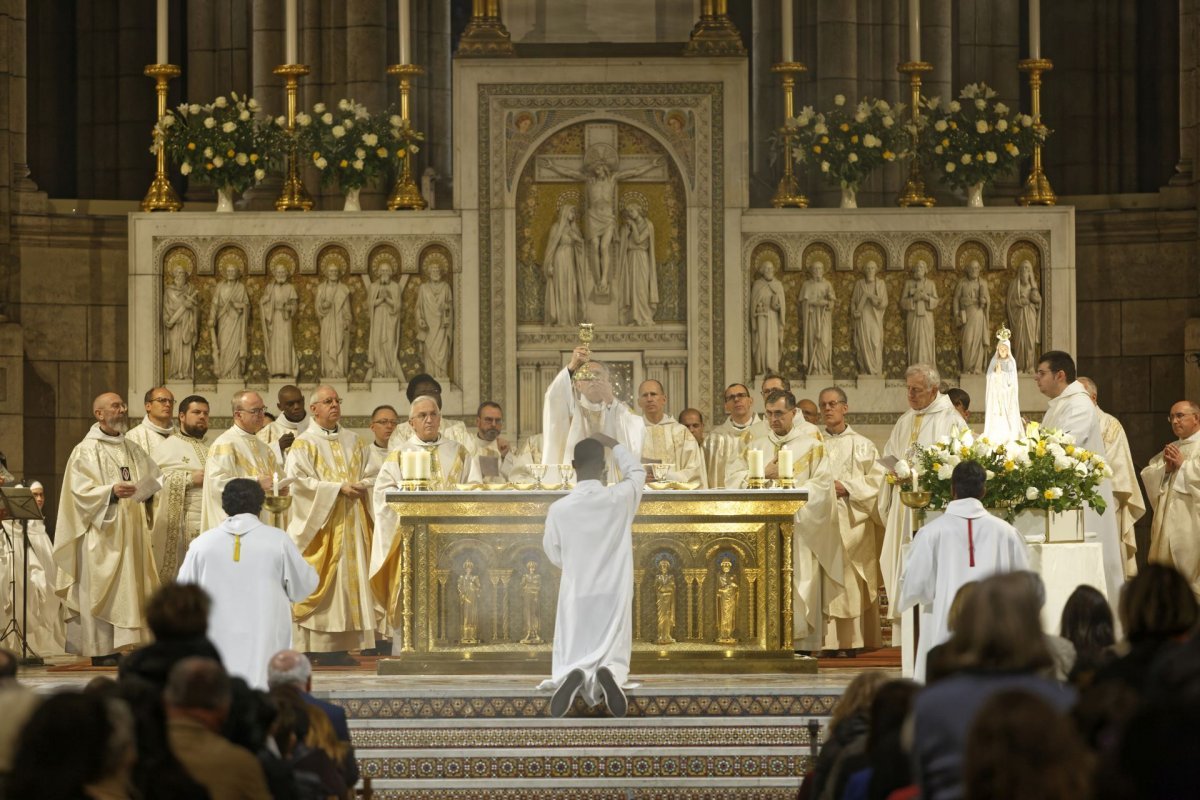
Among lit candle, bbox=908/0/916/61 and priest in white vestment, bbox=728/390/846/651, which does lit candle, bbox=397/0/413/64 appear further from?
priest in white vestment, bbox=728/390/846/651

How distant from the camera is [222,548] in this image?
30.8 feet

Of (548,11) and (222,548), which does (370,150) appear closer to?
(548,11)

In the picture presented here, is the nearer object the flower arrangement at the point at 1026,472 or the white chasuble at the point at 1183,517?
the flower arrangement at the point at 1026,472

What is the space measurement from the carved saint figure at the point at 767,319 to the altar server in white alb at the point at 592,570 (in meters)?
4.58

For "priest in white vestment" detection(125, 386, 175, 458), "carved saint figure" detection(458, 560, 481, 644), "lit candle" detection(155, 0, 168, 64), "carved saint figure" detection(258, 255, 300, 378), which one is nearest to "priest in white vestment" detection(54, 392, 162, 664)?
"priest in white vestment" detection(125, 386, 175, 458)

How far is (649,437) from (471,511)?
69.9 inches

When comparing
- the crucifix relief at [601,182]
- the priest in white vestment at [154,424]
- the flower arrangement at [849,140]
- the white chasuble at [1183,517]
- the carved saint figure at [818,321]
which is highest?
the flower arrangement at [849,140]

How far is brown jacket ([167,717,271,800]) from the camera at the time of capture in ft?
18.0

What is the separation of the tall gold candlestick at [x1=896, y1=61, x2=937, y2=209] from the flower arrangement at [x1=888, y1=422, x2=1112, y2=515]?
16.5 ft

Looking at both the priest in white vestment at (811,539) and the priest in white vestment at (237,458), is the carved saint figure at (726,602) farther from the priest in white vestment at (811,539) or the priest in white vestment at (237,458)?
the priest in white vestment at (237,458)

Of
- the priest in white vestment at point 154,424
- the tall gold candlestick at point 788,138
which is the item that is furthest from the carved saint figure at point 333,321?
the tall gold candlestick at point 788,138

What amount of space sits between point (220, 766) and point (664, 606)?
5747mm

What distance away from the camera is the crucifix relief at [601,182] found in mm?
14625

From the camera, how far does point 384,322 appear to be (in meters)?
14.6
